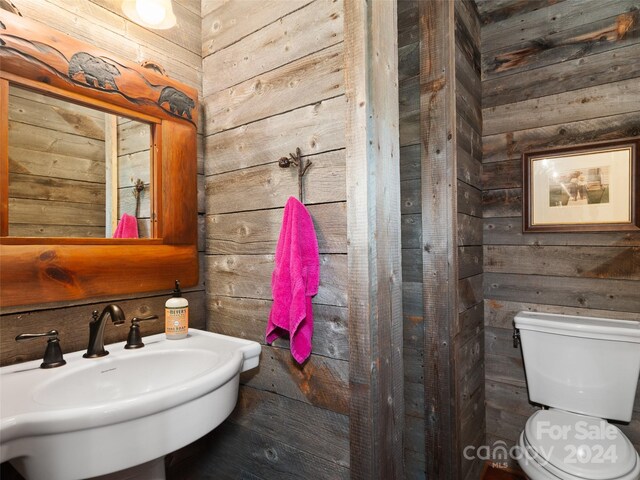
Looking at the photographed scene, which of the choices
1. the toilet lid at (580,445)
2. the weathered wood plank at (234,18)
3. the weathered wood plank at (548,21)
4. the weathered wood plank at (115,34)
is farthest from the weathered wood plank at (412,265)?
the weathered wood plank at (548,21)

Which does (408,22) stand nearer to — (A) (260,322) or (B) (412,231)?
(B) (412,231)

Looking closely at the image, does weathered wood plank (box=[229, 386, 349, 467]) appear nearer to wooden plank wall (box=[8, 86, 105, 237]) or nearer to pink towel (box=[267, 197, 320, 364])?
pink towel (box=[267, 197, 320, 364])

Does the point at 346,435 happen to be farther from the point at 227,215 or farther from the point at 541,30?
the point at 541,30

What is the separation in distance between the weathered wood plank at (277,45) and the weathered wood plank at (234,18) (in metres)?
0.02

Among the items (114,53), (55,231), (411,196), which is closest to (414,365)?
(411,196)

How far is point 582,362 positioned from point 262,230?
1.52 metres

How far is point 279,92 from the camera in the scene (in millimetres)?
1200

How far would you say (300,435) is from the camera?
1.14 meters

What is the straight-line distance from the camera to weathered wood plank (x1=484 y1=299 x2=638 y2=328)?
66.2 inches

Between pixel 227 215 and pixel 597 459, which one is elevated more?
pixel 227 215

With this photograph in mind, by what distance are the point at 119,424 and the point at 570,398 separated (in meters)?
1.81

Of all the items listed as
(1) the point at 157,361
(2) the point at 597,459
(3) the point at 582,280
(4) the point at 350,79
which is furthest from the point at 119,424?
(3) the point at 582,280

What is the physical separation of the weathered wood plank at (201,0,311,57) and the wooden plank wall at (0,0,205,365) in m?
0.05

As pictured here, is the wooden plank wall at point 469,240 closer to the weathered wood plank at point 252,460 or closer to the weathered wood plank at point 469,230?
the weathered wood plank at point 469,230
